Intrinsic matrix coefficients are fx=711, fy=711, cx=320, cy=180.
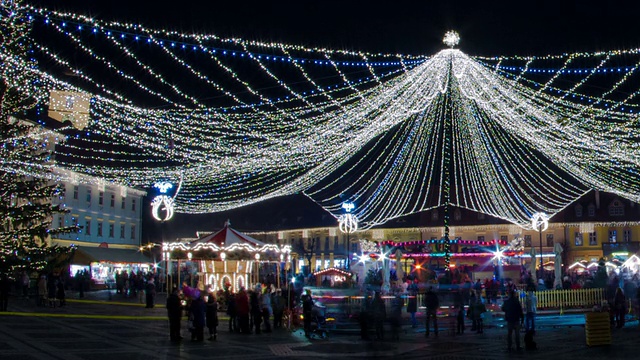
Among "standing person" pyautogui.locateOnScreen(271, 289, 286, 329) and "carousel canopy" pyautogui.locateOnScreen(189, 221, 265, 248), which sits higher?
"carousel canopy" pyautogui.locateOnScreen(189, 221, 265, 248)

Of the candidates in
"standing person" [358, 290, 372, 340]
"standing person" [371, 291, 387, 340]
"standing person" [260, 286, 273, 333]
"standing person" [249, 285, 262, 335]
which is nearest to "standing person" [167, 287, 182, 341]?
"standing person" [249, 285, 262, 335]

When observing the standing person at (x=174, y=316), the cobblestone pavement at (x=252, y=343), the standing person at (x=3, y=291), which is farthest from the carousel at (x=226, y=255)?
the standing person at (x=174, y=316)

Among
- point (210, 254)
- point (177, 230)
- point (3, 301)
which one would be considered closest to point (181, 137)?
point (210, 254)

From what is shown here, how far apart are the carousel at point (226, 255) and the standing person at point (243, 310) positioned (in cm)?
562

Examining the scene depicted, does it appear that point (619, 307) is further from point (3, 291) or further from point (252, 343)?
point (3, 291)

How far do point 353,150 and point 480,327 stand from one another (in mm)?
8262

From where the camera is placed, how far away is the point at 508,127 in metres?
25.1

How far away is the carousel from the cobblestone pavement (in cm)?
343

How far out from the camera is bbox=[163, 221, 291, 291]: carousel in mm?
28016

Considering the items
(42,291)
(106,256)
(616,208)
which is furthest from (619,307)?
(616,208)

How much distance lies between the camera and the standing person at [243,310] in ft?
70.1

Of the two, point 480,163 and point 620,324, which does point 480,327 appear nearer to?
point 620,324

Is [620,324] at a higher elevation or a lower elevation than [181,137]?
lower

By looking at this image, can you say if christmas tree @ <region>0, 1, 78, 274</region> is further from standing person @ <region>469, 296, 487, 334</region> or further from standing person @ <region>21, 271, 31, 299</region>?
standing person @ <region>469, 296, 487, 334</region>
